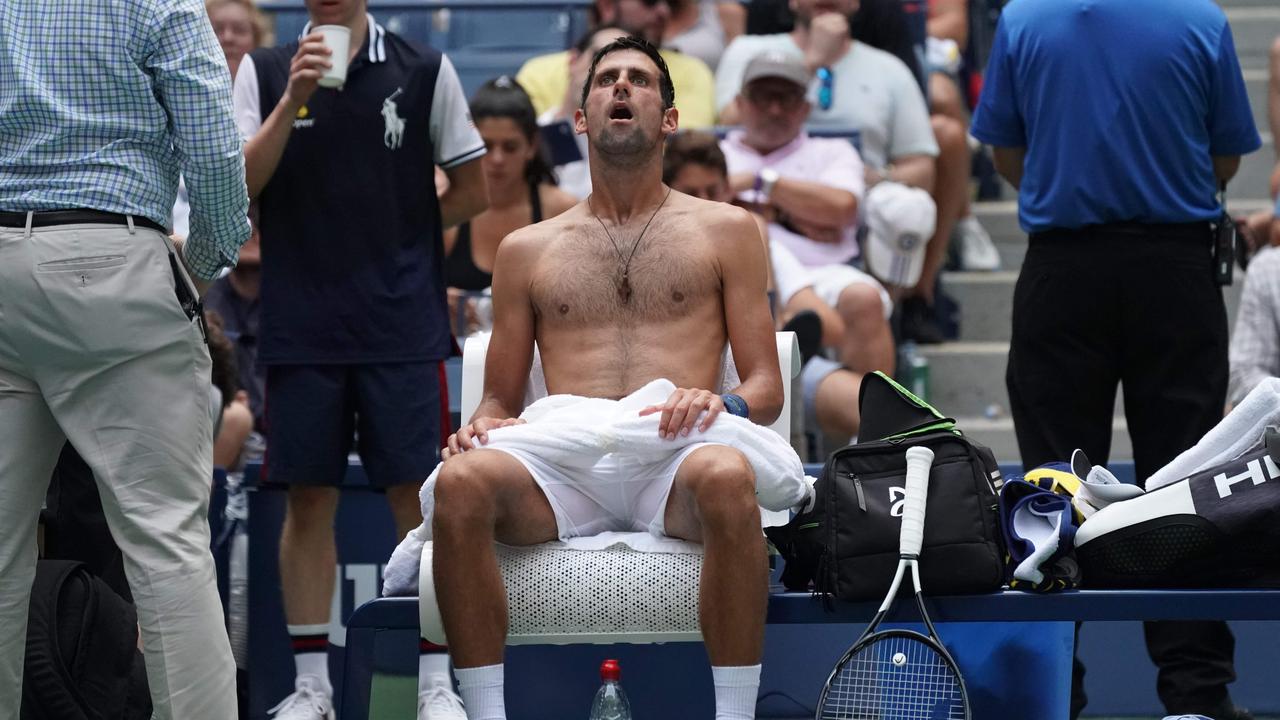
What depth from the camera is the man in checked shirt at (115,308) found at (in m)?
3.29

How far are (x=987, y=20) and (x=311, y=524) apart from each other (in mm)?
5609

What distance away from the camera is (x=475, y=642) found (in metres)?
3.26

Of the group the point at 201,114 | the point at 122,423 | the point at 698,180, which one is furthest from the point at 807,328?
the point at 122,423

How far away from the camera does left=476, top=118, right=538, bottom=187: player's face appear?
5793mm

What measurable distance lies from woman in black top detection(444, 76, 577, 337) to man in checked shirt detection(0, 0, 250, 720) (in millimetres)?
2354

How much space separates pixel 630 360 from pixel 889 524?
76 cm

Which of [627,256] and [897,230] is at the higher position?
[627,256]

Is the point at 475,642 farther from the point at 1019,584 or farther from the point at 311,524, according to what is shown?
the point at 311,524

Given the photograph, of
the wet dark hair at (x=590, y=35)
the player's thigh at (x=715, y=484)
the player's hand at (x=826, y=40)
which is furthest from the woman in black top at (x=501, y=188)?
the player's thigh at (x=715, y=484)

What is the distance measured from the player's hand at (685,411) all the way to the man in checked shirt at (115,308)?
3.13 feet

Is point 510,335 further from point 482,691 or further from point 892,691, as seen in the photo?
point 892,691

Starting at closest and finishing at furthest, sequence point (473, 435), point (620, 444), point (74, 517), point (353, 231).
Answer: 1. point (620, 444)
2. point (473, 435)
3. point (74, 517)
4. point (353, 231)

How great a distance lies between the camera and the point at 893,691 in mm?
3232

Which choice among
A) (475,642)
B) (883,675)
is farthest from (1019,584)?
(475,642)
